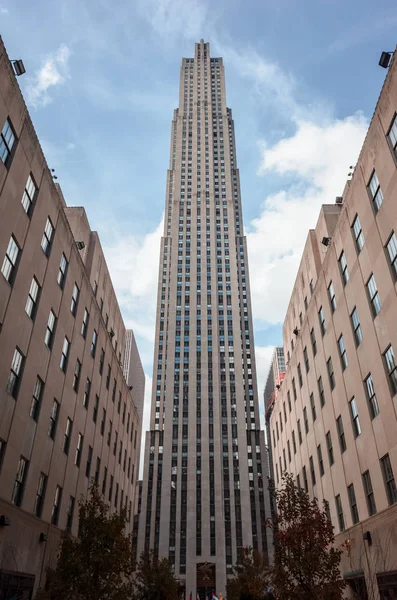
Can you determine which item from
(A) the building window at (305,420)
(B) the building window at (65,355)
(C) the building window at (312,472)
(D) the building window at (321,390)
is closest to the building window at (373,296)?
(D) the building window at (321,390)

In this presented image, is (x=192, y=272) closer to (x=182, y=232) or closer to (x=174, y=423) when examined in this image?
(x=182, y=232)

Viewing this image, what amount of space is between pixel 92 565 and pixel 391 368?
1742 cm

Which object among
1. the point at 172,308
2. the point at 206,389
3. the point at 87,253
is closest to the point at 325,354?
the point at 87,253

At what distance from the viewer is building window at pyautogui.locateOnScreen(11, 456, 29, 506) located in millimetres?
23234

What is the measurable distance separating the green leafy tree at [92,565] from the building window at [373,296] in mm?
17493

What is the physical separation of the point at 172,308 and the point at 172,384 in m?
20.4

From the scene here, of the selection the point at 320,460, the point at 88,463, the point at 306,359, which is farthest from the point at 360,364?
the point at 88,463

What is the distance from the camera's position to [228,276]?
12775 cm

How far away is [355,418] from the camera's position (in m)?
28.7

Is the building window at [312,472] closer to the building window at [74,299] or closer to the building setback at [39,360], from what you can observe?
the building setback at [39,360]

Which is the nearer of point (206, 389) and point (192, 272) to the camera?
point (206, 389)

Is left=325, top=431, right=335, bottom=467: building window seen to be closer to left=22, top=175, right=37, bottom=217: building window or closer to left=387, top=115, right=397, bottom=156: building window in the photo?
left=387, top=115, right=397, bottom=156: building window

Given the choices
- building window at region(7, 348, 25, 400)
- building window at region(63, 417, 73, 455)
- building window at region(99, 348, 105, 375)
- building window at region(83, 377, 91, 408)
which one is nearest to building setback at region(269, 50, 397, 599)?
building window at region(99, 348, 105, 375)

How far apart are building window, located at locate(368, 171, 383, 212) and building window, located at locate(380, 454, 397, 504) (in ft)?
43.0
